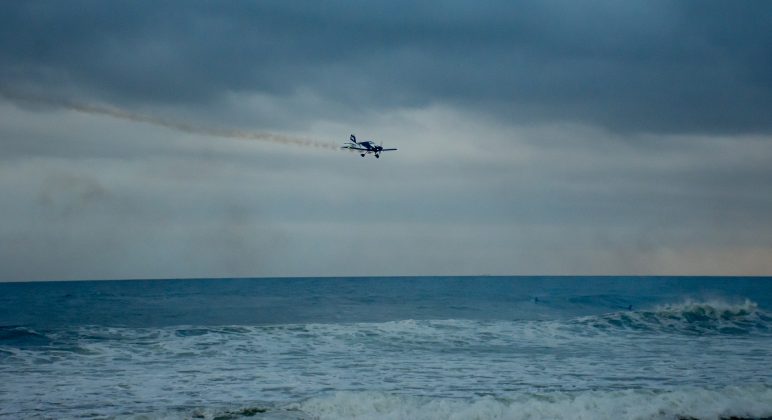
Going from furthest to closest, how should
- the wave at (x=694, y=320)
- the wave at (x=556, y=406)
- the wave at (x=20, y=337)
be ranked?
the wave at (x=694, y=320), the wave at (x=20, y=337), the wave at (x=556, y=406)

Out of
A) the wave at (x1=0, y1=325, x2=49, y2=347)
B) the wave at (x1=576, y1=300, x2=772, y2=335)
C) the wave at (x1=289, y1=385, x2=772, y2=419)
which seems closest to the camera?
the wave at (x1=289, y1=385, x2=772, y2=419)

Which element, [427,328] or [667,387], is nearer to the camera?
[667,387]

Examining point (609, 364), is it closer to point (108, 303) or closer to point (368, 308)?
point (368, 308)

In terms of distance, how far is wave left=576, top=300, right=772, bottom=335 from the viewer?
36.9m

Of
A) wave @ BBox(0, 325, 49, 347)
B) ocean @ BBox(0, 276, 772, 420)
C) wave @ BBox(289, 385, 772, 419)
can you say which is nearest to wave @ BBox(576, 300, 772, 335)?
ocean @ BBox(0, 276, 772, 420)

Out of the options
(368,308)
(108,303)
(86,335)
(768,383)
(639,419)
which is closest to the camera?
(639,419)

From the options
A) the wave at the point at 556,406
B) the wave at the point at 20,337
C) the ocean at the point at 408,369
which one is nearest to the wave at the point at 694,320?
the ocean at the point at 408,369

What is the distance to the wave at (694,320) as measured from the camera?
3688 centimetres

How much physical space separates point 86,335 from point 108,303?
39.3 metres

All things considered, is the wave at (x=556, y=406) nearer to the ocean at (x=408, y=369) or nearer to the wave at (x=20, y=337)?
the ocean at (x=408, y=369)

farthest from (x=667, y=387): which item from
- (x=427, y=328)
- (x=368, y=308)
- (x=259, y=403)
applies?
(x=368, y=308)

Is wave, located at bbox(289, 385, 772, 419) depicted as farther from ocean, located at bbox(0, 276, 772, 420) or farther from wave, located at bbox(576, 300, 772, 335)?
wave, located at bbox(576, 300, 772, 335)

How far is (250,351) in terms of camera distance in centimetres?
2878

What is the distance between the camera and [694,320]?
3959 centimetres
